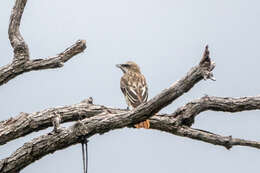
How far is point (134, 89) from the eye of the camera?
10617 millimetres

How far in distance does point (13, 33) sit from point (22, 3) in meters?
0.37

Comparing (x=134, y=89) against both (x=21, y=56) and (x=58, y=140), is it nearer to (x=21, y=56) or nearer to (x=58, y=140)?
(x=21, y=56)

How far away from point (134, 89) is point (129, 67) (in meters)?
1.92

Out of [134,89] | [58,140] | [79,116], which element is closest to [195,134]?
[79,116]

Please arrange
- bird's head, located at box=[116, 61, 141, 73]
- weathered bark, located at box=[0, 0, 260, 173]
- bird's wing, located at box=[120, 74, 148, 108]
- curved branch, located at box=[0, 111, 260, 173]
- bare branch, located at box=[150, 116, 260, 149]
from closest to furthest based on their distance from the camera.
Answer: weathered bark, located at box=[0, 0, 260, 173] < curved branch, located at box=[0, 111, 260, 173] < bare branch, located at box=[150, 116, 260, 149] < bird's wing, located at box=[120, 74, 148, 108] < bird's head, located at box=[116, 61, 141, 73]

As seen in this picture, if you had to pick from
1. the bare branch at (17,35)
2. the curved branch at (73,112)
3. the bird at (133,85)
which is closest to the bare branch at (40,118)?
the curved branch at (73,112)

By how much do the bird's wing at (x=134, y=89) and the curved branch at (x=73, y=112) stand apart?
5.71 ft

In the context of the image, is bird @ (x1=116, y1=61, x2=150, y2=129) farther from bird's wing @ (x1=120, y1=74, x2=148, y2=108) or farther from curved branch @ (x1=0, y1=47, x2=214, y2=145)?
curved branch @ (x1=0, y1=47, x2=214, y2=145)

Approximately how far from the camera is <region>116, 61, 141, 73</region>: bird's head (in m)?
12.3

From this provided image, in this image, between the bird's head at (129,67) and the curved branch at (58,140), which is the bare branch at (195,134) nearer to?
the curved branch at (58,140)

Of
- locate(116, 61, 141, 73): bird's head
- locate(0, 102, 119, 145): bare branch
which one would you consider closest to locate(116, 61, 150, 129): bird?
locate(116, 61, 141, 73): bird's head

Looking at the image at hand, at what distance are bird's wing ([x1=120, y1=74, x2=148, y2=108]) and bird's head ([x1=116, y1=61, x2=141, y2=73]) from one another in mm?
592

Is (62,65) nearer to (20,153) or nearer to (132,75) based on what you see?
(20,153)

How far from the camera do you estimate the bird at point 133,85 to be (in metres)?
10.1
